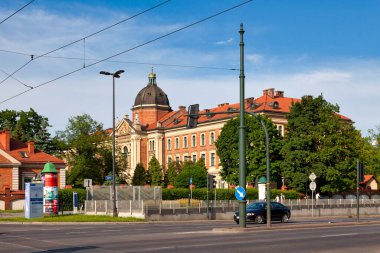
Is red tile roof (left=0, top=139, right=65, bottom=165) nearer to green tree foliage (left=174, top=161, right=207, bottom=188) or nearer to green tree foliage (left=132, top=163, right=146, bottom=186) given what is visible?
green tree foliage (left=174, top=161, right=207, bottom=188)

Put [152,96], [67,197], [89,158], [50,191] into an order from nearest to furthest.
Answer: [50,191] → [67,197] → [89,158] → [152,96]

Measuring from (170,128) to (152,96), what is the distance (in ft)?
42.3

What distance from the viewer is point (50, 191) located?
4488cm

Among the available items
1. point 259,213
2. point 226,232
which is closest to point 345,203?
point 259,213

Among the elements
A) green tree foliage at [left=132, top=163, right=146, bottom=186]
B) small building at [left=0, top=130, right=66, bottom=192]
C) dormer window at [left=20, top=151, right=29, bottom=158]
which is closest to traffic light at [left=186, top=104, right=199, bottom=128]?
small building at [left=0, top=130, right=66, bottom=192]

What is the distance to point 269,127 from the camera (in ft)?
267

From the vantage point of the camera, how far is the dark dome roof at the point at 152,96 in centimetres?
13210

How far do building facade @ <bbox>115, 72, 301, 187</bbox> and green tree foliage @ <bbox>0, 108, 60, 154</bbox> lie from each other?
22245 millimetres

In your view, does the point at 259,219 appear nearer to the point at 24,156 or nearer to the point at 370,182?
the point at 24,156

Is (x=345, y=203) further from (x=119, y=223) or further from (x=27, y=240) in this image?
(x=27, y=240)

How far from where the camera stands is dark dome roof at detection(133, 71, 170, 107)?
5201 inches

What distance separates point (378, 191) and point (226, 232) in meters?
63.6

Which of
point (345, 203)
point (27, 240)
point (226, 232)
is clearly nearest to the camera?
point (27, 240)

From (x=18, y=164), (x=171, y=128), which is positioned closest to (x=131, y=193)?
(x=18, y=164)
